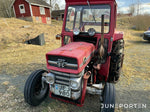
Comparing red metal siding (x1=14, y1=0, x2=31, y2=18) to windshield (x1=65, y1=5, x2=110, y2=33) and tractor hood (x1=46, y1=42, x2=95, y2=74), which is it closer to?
windshield (x1=65, y1=5, x2=110, y2=33)

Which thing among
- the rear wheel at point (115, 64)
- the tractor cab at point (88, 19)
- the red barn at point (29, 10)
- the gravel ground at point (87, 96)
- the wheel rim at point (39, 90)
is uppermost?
the red barn at point (29, 10)

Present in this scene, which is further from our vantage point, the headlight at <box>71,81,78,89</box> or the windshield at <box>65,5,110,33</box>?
the windshield at <box>65,5,110,33</box>

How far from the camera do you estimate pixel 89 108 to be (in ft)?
8.74

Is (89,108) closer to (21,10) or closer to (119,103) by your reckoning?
(119,103)

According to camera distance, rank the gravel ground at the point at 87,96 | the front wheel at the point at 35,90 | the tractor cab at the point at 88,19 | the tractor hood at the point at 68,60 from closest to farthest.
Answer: the tractor hood at the point at 68,60, the front wheel at the point at 35,90, the gravel ground at the point at 87,96, the tractor cab at the point at 88,19

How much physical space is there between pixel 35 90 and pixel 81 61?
1.34m

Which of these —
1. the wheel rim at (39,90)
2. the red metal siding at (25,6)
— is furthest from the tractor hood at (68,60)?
the red metal siding at (25,6)

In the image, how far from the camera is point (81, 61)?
2.12 meters

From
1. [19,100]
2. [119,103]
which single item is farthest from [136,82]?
[19,100]

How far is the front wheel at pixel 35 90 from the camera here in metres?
2.47

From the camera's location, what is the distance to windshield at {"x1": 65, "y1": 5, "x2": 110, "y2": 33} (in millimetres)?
Answer: 2891

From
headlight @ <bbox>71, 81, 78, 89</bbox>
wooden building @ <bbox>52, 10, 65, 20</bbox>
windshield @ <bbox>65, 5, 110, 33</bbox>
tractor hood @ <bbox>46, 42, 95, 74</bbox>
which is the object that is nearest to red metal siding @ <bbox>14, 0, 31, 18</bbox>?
wooden building @ <bbox>52, 10, 65, 20</bbox>

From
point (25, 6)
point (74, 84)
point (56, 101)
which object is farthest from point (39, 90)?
point (25, 6)

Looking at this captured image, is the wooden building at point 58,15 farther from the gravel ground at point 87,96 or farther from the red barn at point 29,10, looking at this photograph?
the gravel ground at point 87,96
